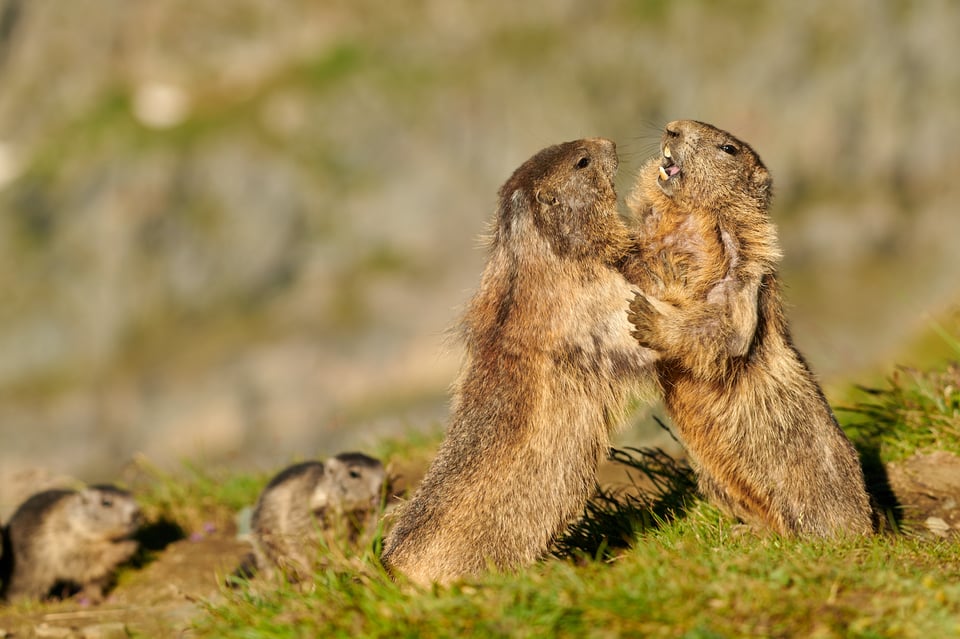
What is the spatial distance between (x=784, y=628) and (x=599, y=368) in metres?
2.02

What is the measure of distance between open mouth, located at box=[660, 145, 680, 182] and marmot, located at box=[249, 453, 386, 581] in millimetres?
3541

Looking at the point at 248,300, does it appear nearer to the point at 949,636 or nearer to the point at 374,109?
the point at 374,109

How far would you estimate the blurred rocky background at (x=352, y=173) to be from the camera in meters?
43.0

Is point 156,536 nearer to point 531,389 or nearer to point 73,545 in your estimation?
point 73,545

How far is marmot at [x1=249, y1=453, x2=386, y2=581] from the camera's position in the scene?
26.7 ft

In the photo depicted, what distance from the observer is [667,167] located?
6.55 metres

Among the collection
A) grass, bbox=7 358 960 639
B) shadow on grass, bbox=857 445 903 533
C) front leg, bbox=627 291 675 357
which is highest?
front leg, bbox=627 291 675 357

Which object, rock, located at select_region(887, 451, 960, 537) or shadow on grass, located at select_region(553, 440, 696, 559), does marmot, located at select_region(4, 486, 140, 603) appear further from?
rock, located at select_region(887, 451, 960, 537)

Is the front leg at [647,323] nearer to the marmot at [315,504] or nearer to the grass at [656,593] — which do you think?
the grass at [656,593]

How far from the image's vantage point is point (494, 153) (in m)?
46.8

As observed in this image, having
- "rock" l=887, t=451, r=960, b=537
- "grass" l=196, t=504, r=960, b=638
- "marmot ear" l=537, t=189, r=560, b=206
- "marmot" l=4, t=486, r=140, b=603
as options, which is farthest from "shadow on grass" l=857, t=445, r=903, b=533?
"marmot" l=4, t=486, r=140, b=603

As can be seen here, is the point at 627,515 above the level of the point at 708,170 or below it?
below

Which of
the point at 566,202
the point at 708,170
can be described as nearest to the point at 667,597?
the point at 566,202

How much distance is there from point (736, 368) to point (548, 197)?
5.25 ft
